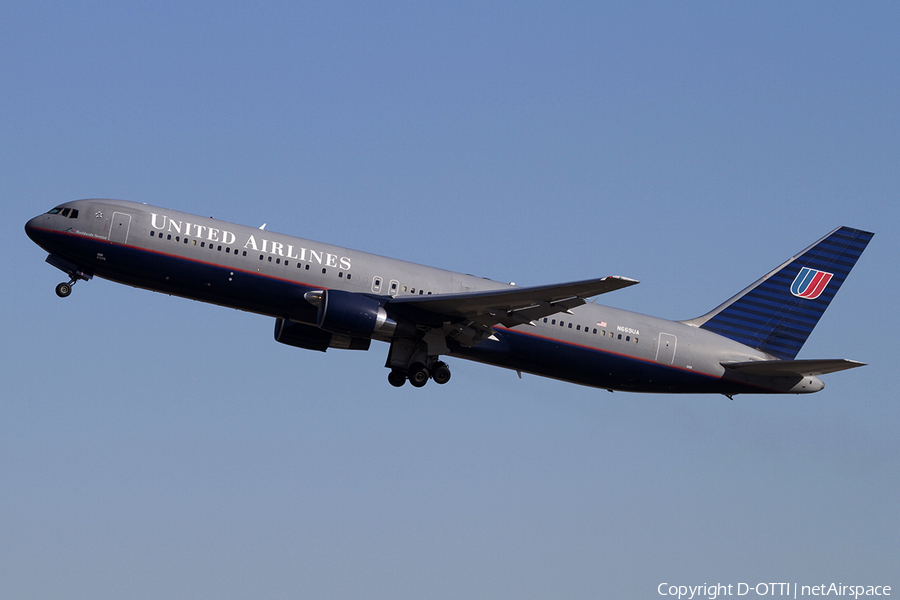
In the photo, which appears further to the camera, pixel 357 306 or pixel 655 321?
pixel 655 321

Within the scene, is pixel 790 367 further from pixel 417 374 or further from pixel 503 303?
pixel 417 374

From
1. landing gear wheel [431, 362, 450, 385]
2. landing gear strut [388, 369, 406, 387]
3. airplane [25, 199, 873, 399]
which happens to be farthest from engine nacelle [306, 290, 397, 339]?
landing gear strut [388, 369, 406, 387]

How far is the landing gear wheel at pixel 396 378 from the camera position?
44.4 metres

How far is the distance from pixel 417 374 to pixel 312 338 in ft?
17.7

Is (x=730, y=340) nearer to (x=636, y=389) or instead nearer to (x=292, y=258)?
(x=636, y=389)

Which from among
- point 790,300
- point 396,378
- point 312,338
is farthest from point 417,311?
point 790,300

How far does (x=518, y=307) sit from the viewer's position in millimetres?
40969

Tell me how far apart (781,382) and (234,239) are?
2393 centimetres

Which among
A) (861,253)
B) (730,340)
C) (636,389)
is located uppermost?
(861,253)

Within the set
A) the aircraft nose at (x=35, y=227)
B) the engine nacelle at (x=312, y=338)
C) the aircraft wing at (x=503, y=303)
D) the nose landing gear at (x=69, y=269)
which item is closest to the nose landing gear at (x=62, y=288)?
the nose landing gear at (x=69, y=269)

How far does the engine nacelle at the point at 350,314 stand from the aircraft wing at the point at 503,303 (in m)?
0.93

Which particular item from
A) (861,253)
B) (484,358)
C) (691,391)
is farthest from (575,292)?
(861,253)

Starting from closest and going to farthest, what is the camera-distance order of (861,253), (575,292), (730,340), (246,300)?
(575,292), (246,300), (730,340), (861,253)

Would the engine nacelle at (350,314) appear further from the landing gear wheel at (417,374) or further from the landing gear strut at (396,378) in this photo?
the landing gear strut at (396,378)
